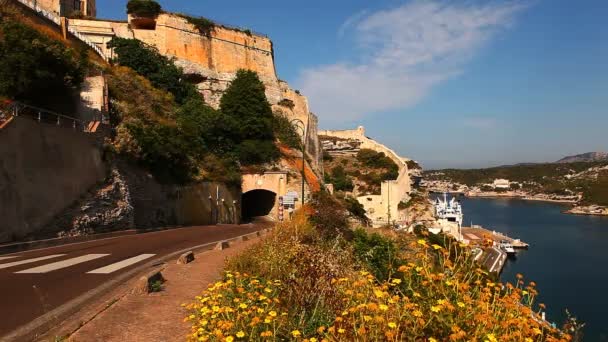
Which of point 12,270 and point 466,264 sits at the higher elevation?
point 466,264

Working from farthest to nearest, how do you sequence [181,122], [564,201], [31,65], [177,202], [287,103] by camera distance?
[564,201] < [287,103] < [181,122] < [177,202] < [31,65]

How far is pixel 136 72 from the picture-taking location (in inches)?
1256

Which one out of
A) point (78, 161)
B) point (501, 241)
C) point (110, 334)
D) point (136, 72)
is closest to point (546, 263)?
point (501, 241)

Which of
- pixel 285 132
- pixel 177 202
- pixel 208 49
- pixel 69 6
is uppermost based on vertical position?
pixel 69 6

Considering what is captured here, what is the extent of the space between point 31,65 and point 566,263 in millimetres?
59141

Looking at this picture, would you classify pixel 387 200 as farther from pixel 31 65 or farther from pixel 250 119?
pixel 31 65

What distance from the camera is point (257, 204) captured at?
35156 mm

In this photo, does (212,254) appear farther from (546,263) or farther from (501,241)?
(501,241)

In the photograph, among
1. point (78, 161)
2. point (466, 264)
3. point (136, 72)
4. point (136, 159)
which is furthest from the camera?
point (136, 72)

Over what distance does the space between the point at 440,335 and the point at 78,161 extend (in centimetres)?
1513

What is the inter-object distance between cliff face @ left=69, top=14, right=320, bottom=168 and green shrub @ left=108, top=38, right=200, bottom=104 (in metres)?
2.13

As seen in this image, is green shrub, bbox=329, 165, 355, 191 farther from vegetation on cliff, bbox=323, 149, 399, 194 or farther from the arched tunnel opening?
the arched tunnel opening

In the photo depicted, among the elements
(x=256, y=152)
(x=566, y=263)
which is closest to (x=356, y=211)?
(x=256, y=152)

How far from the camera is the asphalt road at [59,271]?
5.71 m
